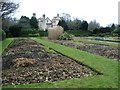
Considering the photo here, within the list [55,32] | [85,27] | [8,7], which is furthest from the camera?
[85,27]

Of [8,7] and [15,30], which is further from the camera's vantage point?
[15,30]

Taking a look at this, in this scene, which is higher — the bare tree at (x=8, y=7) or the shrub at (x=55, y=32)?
the bare tree at (x=8, y=7)

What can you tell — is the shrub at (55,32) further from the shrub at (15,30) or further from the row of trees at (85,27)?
the row of trees at (85,27)

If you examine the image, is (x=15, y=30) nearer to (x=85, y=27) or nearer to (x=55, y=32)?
(x=55, y=32)

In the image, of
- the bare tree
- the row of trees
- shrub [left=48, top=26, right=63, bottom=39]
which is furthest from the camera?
the row of trees

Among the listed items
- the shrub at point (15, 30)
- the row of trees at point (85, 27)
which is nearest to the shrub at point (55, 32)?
the shrub at point (15, 30)

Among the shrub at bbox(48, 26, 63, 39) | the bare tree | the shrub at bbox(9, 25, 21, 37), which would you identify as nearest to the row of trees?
the shrub at bbox(9, 25, 21, 37)

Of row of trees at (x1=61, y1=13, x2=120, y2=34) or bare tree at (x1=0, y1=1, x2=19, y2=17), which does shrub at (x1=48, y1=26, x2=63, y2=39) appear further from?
row of trees at (x1=61, y1=13, x2=120, y2=34)

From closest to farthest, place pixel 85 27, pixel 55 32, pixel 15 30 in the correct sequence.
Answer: pixel 55 32 < pixel 15 30 < pixel 85 27

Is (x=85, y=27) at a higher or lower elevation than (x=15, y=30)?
higher

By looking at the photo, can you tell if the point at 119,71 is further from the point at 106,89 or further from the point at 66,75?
the point at 106,89

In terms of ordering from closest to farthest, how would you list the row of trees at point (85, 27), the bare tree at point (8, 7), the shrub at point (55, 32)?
the bare tree at point (8, 7) < the shrub at point (55, 32) < the row of trees at point (85, 27)

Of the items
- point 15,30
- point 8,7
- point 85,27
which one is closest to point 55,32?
point 8,7

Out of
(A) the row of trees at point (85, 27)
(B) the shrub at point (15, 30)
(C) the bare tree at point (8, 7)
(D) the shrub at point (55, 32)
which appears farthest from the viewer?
(A) the row of trees at point (85, 27)
